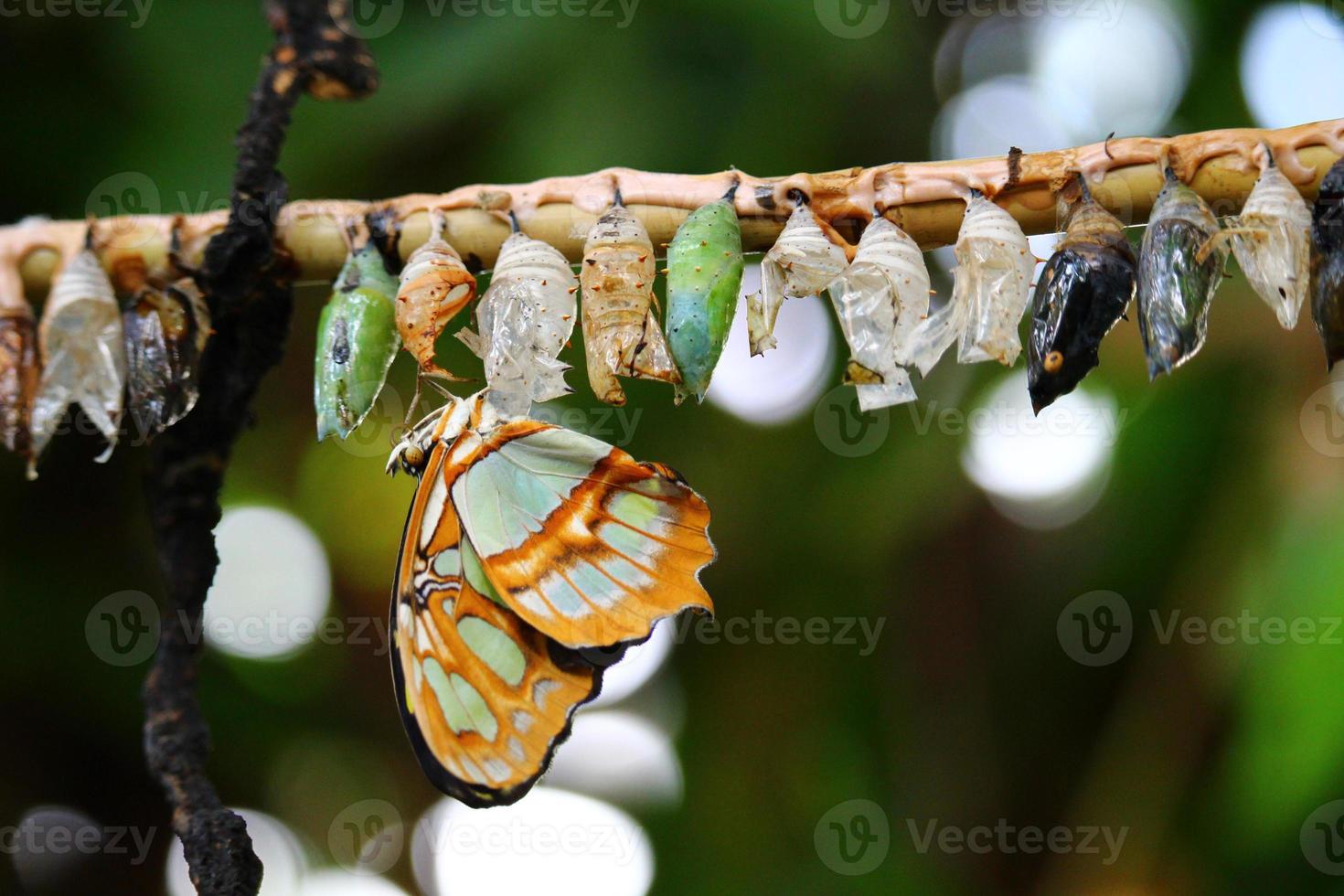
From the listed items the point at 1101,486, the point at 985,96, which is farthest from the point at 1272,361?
the point at 985,96

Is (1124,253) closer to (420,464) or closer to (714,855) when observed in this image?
(420,464)
